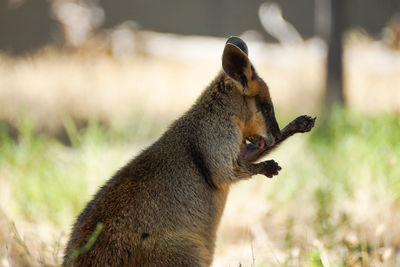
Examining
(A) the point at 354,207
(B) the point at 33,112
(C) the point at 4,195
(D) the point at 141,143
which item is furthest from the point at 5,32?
(A) the point at 354,207

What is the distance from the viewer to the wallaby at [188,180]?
2.49 m

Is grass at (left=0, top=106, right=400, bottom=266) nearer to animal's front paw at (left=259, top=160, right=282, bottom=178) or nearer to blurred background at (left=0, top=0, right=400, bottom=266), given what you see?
blurred background at (left=0, top=0, right=400, bottom=266)

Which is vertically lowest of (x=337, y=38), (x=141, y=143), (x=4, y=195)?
(x=4, y=195)

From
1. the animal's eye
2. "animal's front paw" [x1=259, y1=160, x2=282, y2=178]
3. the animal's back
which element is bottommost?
the animal's back

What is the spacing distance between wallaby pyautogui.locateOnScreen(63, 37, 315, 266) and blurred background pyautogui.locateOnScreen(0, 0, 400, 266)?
401 mm

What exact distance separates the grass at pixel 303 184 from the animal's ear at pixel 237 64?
1.18 metres

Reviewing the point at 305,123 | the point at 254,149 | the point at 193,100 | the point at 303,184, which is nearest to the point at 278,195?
the point at 303,184

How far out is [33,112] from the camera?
321 inches

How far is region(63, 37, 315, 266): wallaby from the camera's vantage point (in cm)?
249

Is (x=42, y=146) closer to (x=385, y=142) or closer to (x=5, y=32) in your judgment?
(x=385, y=142)

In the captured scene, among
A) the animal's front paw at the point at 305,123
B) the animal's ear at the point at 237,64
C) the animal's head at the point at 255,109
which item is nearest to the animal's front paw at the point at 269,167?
the animal's head at the point at 255,109

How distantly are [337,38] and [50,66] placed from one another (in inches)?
204

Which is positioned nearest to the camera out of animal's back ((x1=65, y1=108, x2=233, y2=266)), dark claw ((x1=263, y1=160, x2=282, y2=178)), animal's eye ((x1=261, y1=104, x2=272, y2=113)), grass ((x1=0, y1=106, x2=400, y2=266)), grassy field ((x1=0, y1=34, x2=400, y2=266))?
animal's back ((x1=65, y1=108, x2=233, y2=266))

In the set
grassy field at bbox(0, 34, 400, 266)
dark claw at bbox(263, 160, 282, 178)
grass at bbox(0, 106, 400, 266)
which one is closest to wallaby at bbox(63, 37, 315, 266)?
dark claw at bbox(263, 160, 282, 178)
